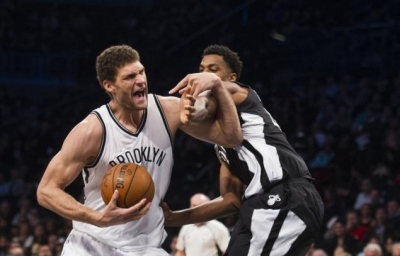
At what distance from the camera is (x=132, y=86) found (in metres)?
4.59

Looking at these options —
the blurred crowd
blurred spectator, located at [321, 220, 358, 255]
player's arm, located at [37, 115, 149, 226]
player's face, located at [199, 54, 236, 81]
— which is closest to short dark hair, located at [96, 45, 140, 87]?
player's arm, located at [37, 115, 149, 226]

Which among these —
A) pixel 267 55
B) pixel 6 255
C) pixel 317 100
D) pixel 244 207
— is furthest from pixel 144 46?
pixel 244 207

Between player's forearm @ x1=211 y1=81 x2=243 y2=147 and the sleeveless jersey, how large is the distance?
143 mm

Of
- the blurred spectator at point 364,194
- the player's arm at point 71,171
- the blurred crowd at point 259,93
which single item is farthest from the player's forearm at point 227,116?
the blurred spectator at point 364,194

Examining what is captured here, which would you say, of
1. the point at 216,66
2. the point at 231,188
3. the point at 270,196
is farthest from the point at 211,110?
the point at 231,188

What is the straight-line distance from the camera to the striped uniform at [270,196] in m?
4.66

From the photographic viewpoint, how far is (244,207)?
475 centimetres

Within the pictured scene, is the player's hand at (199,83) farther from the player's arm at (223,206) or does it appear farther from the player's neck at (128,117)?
the player's arm at (223,206)

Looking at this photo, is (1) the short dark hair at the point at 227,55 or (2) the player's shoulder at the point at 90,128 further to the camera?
(1) the short dark hair at the point at 227,55

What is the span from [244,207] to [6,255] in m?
7.76

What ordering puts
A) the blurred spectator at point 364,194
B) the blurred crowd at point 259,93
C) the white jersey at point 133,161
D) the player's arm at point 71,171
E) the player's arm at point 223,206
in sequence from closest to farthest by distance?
the player's arm at point 71,171, the white jersey at point 133,161, the player's arm at point 223,206, the blurred spectator at point 364,194, the blurred crowd at point 259,93

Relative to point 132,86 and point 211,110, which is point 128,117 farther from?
point 211,110

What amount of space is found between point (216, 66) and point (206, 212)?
3.03 ft

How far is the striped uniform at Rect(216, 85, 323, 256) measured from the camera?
15.3 feet
